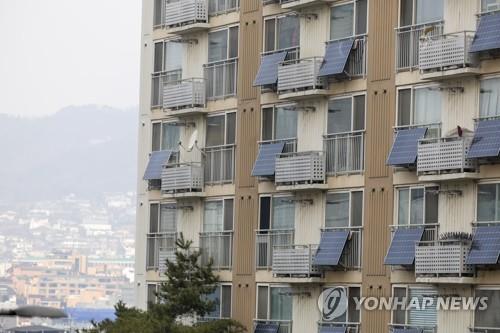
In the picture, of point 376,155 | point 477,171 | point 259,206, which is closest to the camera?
point 477,171

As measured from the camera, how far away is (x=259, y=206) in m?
63.6

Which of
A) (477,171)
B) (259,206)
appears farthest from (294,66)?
(477,171)

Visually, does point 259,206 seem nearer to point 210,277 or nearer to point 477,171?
point 210,277

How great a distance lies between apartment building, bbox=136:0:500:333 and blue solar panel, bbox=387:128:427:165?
4 centimetres

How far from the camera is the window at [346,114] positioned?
5900 cm

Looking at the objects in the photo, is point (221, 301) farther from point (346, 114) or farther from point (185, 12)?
point (185, 12)

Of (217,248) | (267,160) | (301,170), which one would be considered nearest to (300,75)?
(301,170)

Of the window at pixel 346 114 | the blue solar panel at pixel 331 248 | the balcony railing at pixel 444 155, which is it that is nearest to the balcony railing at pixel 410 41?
the window at pixel 346 114

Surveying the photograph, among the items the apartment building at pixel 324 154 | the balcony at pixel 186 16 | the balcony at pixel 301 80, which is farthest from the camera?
the balcony at pixel 186 16

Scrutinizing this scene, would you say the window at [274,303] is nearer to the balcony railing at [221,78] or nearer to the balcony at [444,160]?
the balcony railing at [221,78]

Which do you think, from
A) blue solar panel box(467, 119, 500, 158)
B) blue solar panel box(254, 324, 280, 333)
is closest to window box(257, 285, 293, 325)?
blue solar panel box(254, 324, 280, 333)

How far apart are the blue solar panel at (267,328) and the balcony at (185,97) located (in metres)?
8.11

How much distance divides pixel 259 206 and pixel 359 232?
591cm

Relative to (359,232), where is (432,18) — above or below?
above
